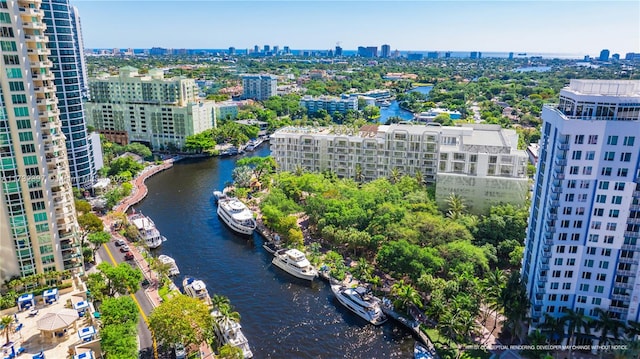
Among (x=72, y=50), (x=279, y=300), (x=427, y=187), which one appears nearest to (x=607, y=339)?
(x=279, y=300)

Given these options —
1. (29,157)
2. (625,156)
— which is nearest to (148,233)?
(29,157)

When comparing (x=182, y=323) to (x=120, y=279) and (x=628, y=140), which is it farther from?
(x=628, y=140)

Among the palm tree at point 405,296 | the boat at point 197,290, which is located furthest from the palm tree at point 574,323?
the boat at point 197,290

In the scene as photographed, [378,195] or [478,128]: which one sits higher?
[478,128]

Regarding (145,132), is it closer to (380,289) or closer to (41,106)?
(41,106)

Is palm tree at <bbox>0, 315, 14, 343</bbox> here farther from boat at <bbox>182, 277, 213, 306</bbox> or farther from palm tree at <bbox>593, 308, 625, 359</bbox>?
palm tree at <bbox>593, 308, 625, 359</bbox>

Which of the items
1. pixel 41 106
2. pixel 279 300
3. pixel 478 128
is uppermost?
pixel 41 106
